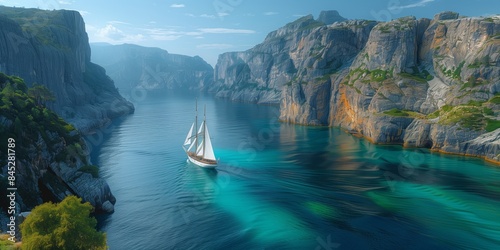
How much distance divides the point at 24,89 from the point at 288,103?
399 feet

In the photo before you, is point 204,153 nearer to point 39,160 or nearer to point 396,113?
point 39,160

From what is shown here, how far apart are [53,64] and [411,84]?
15396 cm

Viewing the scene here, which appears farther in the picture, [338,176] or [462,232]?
[338,176]

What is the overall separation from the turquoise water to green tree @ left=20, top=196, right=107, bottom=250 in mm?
14938

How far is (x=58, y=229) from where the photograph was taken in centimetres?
2970

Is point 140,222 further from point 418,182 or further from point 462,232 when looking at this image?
point 418,182

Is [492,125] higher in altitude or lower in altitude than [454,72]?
lower

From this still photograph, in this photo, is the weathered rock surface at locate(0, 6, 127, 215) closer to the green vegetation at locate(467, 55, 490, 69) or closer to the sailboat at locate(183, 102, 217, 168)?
the sailboat at locate(183, 102, 217, 168)

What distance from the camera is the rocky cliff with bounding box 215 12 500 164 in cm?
9444

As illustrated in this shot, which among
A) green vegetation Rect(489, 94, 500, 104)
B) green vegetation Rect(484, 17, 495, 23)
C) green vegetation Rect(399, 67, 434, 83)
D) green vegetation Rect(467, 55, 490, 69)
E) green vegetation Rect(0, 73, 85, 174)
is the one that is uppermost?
green vegetation Rect(484, 17, 495, 23)

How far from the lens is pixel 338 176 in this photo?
74000 mm

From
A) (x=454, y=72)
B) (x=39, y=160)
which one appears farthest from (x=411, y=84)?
(x=39, y=160)

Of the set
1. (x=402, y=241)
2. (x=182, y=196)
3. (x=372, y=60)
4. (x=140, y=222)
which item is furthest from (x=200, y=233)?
(x=372, y=60)

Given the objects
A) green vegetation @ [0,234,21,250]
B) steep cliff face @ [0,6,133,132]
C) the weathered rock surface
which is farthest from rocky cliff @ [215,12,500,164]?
steep cliff face @ [0,6,133,132]
